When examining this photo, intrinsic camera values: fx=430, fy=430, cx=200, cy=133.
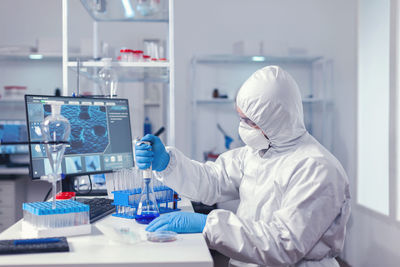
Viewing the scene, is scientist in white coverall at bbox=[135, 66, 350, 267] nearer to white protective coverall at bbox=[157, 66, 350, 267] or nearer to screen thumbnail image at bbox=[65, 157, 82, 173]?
white protective coverall at bbox=[157, 66, 350, 267]

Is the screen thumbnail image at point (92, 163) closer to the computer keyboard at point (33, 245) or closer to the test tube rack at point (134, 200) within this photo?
the test tube rack at point (134, 200)

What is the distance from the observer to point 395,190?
2.67m

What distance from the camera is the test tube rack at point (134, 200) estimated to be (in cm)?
148

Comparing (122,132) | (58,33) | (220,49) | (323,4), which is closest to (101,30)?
(58,33)

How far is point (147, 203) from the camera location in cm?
150

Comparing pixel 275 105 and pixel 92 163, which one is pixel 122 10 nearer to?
pixel 92 163

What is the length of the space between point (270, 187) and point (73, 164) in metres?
0.72

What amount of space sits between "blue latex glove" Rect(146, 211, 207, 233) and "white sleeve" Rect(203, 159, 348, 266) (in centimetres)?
4

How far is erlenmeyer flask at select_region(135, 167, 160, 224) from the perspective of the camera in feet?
4.74

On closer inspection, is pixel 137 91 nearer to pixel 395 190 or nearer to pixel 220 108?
pixel 220 108

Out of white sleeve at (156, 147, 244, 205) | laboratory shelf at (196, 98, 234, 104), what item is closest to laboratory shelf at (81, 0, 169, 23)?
white sleeve at (156, 147, 244, 205)

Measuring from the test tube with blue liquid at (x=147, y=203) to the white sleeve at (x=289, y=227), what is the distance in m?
0.25

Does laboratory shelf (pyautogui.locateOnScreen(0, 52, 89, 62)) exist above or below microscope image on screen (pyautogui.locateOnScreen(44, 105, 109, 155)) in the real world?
above

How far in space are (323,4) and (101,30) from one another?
2294 mm
